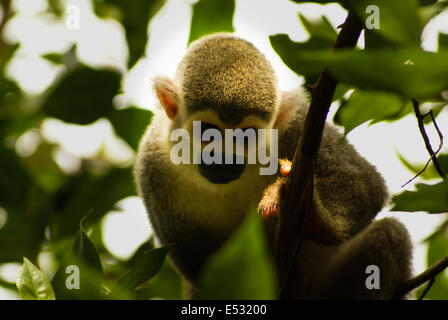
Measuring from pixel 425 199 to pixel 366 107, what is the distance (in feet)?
1.49

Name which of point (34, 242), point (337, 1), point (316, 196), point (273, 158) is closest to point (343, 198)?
point (316, 196)

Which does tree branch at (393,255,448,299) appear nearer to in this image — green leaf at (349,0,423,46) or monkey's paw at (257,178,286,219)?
monkey's paw at (257,178,286,219)

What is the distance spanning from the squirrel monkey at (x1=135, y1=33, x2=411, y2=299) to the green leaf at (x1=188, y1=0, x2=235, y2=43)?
493 mm

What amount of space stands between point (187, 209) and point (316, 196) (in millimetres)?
1196

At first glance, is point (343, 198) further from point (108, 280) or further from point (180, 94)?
point (108, 280)

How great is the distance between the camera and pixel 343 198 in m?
3.12

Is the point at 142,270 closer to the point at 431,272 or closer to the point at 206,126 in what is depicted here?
the point at 431,272

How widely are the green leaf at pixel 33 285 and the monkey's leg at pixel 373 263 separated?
2.02 metres

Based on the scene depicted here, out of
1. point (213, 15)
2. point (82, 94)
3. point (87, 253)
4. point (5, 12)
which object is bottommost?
point (87, 253)

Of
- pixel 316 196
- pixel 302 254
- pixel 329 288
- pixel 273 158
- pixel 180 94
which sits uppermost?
pixel 180 94

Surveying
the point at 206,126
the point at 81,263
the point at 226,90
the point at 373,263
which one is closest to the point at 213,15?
the point at 226,90

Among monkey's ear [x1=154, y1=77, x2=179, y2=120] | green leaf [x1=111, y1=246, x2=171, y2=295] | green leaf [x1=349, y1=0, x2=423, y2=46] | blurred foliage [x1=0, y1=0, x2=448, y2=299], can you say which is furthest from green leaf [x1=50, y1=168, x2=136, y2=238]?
green leaf [x1=349, y1=0, x2=423, y2=46]

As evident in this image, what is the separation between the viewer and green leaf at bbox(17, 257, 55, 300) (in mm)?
1747

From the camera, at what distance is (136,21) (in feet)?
7.11
